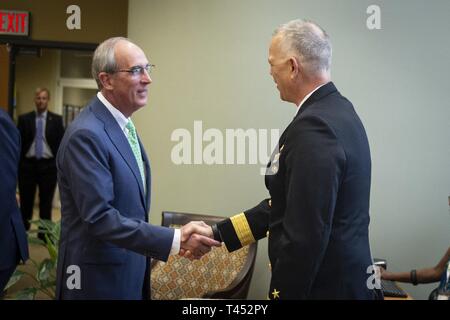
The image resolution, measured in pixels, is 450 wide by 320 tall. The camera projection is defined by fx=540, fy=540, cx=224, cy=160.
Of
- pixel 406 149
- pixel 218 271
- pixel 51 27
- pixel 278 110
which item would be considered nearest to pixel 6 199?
pixel 218 271

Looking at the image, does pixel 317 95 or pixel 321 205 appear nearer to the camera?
pixel 321 205

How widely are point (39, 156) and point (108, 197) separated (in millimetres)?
4689

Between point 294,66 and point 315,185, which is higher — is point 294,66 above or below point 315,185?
above

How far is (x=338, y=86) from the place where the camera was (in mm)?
3389

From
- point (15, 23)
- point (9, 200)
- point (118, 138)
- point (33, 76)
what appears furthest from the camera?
point (33, 76)

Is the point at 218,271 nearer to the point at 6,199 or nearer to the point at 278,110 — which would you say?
the point at 278,110

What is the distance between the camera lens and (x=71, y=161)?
1802mm

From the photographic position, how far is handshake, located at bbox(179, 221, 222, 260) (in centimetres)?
214

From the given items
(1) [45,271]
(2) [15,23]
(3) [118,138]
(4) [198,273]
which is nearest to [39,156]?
(2) [15,23]

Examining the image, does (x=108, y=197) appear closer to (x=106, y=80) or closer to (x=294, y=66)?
(x=106, y=80)

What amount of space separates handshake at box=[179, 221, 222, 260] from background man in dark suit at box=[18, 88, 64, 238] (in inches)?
170

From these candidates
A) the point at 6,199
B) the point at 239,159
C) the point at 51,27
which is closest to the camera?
the point at 6,199
